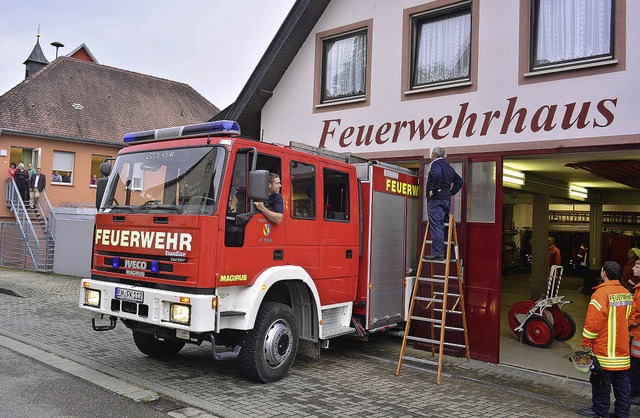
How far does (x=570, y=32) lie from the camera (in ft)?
26.3

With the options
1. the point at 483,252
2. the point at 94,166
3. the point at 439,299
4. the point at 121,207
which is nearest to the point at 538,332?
the point at 483,252

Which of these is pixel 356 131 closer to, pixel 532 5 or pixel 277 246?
pixel 532 5

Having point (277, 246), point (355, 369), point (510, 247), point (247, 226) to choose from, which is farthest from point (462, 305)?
point (510, 247)

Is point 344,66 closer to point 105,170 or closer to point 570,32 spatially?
point 570,32

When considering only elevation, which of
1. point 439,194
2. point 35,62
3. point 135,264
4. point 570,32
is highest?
point 35,62

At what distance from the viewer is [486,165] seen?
28.1ft

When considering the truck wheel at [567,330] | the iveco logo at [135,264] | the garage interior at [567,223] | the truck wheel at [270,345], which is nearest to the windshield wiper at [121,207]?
the iveco logo at [135,264]

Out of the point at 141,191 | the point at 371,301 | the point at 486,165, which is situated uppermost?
the point at 486,165

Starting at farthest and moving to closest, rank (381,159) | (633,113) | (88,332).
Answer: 1. (381,159)
2. (88,332)
3. (633,113)

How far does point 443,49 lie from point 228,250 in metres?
5.56

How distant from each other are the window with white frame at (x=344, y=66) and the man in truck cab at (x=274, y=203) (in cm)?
425

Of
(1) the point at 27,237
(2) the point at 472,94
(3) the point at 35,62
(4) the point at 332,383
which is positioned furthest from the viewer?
(3) the point at 35,62

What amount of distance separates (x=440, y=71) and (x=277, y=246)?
4.65 m

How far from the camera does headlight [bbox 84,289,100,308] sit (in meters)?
6.49
